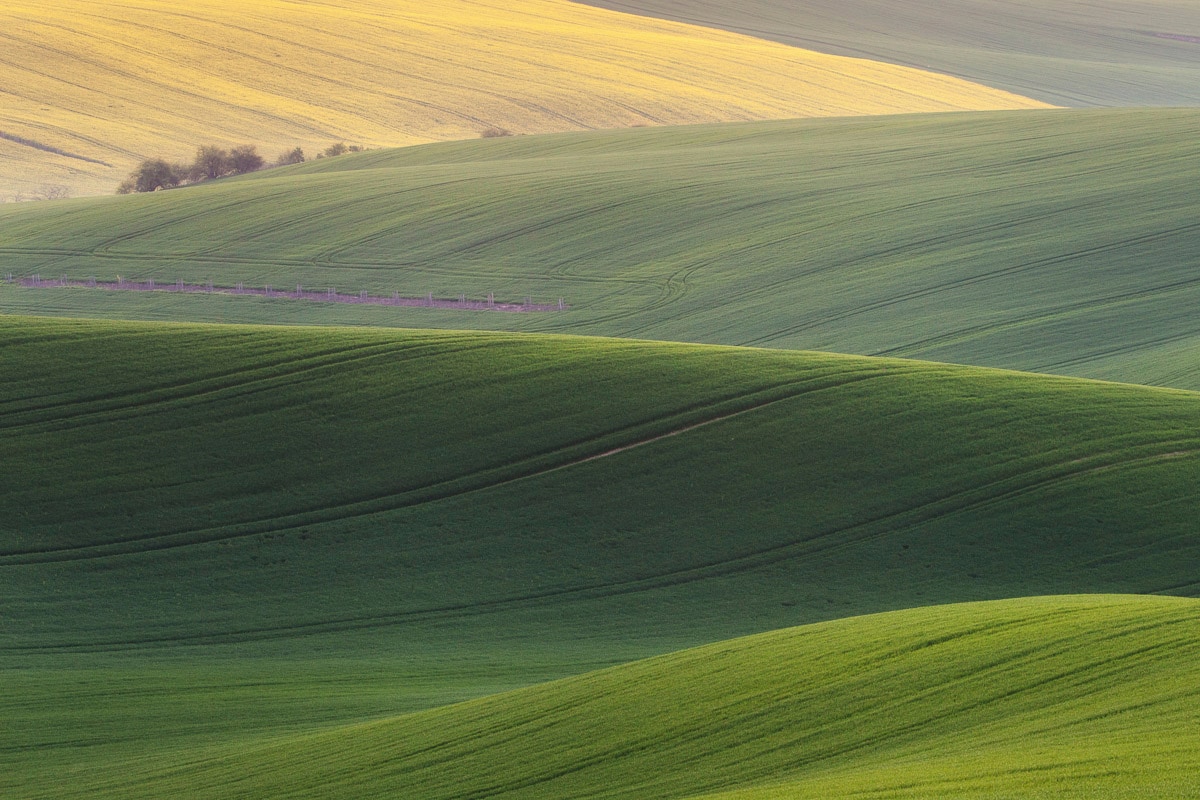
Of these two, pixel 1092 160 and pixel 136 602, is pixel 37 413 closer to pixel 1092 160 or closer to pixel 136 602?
pixel 136 602

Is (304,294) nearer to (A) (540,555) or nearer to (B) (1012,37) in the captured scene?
(A) (540,555)

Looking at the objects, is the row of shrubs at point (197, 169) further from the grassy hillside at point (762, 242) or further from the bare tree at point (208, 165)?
the grassy hillside at point (762, 242)

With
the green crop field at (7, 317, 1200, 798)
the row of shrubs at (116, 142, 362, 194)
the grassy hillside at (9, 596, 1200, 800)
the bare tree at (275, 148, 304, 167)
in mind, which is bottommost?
the grassy hillside at (9, 596, 1200, 800)

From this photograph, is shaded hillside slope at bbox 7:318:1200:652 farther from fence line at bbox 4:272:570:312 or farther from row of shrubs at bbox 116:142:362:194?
row of shrubs at bbox 116:142:362:194

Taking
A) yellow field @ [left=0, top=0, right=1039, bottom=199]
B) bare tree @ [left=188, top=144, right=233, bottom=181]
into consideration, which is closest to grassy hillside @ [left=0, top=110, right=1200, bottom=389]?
bare tree @ [left=188, top=144, right=233, bottom=181]

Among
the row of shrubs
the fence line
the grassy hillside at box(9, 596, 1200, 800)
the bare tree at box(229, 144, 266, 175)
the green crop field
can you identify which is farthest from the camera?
the bare tree at box(229, 144, 266, 175)

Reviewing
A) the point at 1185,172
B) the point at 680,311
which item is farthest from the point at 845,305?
the point at 1185,172

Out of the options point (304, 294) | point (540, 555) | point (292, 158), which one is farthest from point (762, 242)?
point (292, 158)

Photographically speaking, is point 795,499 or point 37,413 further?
point 37,413
